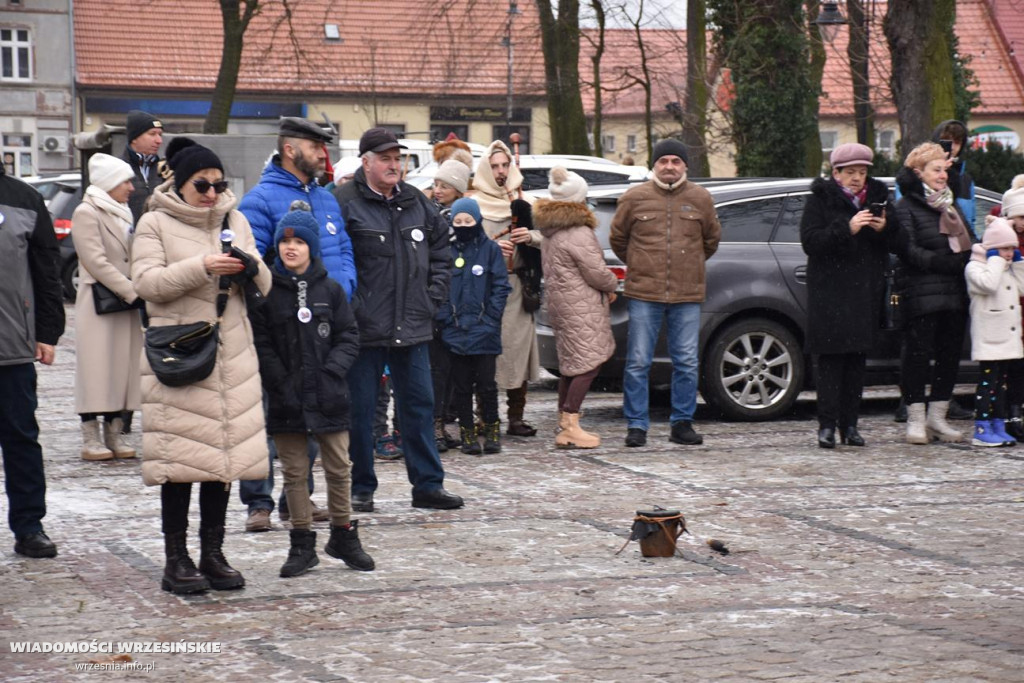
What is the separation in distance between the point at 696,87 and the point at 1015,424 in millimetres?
20940

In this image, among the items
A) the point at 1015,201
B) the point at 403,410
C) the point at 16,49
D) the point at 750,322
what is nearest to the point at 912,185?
the point at 1015,201

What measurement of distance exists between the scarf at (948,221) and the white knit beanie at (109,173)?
17.2ft

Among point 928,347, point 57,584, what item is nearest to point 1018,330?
point 928,347

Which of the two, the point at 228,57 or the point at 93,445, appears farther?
the point at 228,57

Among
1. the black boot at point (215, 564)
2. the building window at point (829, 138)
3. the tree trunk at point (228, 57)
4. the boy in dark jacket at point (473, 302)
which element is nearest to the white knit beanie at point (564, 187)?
the boy in dark jacket at point (473, 302)

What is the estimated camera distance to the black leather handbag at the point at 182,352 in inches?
254

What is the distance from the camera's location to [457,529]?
8.02 m

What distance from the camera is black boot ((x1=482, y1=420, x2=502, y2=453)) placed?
10656 millimetres

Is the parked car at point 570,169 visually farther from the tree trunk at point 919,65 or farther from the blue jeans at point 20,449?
the blue jeans at point 20,449

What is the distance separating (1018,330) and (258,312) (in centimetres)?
590

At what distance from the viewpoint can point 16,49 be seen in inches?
2152

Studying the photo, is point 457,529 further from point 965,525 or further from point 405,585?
point 965,525

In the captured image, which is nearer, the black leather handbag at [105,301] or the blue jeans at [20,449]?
the blue jeans at [20,449]

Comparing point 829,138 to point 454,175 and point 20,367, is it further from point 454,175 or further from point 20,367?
point 20,367
